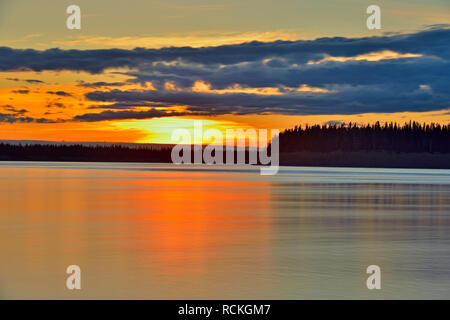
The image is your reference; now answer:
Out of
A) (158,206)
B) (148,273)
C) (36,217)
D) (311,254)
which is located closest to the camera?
(148,273)

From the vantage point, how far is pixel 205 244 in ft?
66.5

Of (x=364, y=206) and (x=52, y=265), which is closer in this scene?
(x=52, y=265)

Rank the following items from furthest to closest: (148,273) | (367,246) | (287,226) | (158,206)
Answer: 1. (158,206)
2. (287,226)
3. (367,246)
4. (148,273)

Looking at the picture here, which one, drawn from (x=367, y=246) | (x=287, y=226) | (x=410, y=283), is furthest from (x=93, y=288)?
(x=287, y=226)

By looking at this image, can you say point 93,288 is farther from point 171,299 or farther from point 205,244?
point 205,244

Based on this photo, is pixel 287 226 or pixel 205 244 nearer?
pixel 205 244

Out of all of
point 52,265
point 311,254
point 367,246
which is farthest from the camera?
point 367,246

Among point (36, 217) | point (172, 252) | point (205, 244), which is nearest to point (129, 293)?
point (172, 252)

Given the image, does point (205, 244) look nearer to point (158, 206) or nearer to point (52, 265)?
point (52, 265)

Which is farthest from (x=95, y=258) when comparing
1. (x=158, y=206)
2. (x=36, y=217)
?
(x=158, y=206)

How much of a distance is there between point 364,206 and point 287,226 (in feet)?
36.6

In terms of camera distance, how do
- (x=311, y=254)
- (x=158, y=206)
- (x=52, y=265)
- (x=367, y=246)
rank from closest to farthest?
(x=52, y=265) < (x=311, y=254) < (x=367, y=246) < (x=158, y=206)

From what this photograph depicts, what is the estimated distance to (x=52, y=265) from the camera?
53.7 ft

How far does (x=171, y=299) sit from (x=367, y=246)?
28.9 feet
